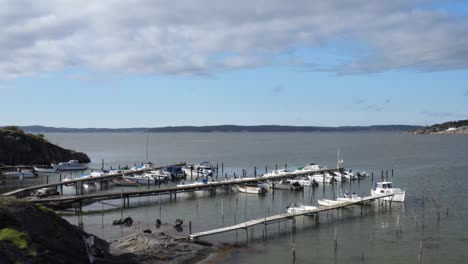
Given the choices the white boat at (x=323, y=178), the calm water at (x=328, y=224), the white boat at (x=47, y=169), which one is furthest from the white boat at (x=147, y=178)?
the white boat at (x=47, y=169)

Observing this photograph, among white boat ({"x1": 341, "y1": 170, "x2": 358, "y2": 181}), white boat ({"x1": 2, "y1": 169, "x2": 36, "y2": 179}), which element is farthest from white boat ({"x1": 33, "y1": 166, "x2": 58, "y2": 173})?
white boat ({"x1": 341, "y1": 170, "x2": 358, "y2": 181})

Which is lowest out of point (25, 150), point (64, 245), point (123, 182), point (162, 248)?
point (162, 248)

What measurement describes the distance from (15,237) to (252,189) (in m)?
48.4

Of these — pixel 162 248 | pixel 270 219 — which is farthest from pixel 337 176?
pixel 162 248

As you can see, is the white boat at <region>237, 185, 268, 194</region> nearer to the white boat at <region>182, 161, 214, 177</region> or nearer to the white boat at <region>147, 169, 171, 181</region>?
the white boat at <region>147, 169, 171, 181</region>

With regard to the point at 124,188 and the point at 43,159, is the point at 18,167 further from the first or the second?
the point at 124,188

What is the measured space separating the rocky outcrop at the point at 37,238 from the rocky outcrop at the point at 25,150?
8676 centimetres

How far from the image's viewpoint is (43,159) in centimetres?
12062

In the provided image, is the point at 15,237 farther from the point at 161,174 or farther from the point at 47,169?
the point at 47,169

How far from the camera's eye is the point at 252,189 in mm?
73750

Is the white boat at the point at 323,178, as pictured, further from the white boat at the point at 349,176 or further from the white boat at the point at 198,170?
the white boat at the point at 198,170

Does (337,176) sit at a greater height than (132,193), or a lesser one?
greater

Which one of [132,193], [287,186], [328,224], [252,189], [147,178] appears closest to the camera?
[328,224]

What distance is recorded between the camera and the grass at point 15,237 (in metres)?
27.4
